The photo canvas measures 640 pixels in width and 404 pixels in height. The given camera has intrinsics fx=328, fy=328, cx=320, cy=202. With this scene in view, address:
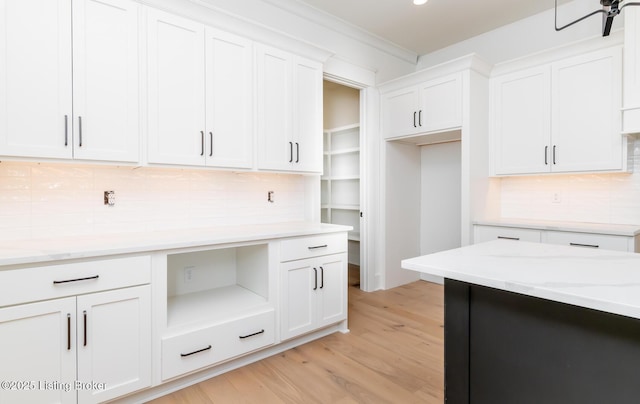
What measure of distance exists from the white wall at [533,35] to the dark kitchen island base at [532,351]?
319 centimetres

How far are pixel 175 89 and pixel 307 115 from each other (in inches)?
42.3

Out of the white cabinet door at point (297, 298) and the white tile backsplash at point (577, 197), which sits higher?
the white tile backsplash at point (577, 197)

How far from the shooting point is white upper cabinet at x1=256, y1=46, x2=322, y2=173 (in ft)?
8.46

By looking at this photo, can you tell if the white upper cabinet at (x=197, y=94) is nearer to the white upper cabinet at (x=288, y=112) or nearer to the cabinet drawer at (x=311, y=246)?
the white upper cabinet at (x=288, y=112)

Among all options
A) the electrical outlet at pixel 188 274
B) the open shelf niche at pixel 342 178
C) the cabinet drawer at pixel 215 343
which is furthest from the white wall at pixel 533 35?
the electrical outlet at pixel 188 274

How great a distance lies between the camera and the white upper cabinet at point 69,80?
1.67m

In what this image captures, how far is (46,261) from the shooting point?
1529 mm

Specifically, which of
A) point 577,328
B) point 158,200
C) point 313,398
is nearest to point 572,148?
point 577,328

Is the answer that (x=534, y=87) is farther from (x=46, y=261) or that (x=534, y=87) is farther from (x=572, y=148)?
(x=46, y=261)

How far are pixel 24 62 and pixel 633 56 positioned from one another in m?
4.00

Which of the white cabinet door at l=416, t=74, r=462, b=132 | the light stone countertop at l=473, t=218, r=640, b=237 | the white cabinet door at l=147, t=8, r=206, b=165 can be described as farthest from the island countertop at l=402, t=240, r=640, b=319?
the white cabinet door at l=416, t=74, r=462, b=132

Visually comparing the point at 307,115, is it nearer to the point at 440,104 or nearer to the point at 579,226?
the point at 440,104

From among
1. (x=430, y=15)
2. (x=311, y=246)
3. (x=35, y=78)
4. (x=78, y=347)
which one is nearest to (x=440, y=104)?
(x=430, y=15)

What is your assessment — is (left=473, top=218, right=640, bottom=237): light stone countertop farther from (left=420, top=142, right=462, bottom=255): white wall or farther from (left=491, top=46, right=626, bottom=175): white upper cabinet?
(left=420, top=142, right=462, bottom=255): white wall
